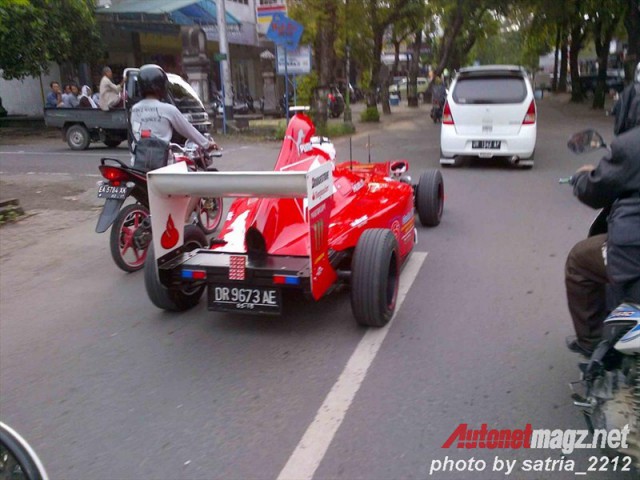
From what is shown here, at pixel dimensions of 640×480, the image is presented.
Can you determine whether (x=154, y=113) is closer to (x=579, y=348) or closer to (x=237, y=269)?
(x=237, y=269)

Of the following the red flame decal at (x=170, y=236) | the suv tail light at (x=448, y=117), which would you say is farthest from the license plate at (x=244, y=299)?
the suv tail light at (x=448, y=117)

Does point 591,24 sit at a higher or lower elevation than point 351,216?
higher

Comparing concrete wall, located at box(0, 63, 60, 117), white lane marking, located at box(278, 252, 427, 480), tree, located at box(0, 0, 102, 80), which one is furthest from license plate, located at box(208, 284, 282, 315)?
concrete wall, located at box(0, 63, 60, 117)

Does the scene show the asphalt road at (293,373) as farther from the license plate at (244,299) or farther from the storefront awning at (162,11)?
the storefront awning at (162,11)

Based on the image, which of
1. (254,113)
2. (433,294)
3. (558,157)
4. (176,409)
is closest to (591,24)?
(254,113)

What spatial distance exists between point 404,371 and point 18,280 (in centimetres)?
432

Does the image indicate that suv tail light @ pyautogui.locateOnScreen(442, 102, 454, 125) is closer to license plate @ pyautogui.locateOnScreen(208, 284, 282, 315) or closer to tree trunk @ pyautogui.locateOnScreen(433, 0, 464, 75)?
license plate @ pyautogui.locateOnScreen(208, 284, 282, 315)

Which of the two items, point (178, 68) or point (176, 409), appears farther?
point (178, 68)

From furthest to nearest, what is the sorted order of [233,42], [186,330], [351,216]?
[233,42] < [351,216] < [186,330]

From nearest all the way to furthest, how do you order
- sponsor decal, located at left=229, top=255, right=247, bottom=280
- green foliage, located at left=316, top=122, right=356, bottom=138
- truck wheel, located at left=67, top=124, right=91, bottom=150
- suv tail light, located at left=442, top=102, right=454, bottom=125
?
sponsor decal, located at left=229, top=255, right=247, bottom=280, suv tail light, located at left=442, top=102, right=454, bottom=125, truck wheel, located at left=67, top=124, right=91, bottom=150, green foliage, located at left=316, top=122, right=356, bottom=138

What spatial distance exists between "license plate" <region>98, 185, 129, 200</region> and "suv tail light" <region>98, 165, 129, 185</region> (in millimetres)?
69

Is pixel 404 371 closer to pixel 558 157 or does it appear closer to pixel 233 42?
pixel 558 157

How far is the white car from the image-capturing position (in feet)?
38.3

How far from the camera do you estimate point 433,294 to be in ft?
17.7
